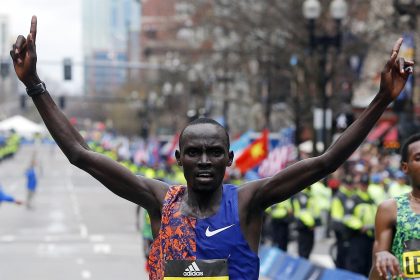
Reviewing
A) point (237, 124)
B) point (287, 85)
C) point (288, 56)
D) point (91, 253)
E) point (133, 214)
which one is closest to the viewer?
point (91, 253)

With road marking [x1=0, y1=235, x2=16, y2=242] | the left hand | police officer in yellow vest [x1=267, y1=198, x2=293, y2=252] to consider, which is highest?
the left hand

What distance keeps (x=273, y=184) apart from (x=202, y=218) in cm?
36

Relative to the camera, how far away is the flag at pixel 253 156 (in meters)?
30.1

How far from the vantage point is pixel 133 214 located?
40.2 m

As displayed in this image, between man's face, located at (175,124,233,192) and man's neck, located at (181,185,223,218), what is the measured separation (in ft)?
0.24

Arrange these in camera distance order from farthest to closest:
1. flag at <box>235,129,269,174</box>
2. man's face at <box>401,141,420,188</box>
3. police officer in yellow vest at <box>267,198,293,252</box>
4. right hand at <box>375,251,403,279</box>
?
flag at <box>235,129,269,174</box> → police officer in yellow vest at <box>267,198,293,252</box> → man's face at <box>401,141,420,188</box> → right hand at <box>375,251,403,279</box>

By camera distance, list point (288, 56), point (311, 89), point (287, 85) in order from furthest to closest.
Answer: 1. point (287, 85)
2. point (311, 89)
3. point (288, 56)

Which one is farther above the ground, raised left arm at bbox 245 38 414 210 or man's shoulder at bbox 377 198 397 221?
raised left arm at bbox 245 38 414 210

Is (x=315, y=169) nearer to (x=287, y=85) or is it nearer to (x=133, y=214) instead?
(x=133, y=214)

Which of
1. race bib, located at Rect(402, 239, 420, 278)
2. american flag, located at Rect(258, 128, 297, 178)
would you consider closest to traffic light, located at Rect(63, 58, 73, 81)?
american flag, located at Rect(258, 128, 297, 178)

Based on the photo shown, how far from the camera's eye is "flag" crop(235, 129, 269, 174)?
30078mm

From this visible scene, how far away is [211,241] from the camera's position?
17.4 feet

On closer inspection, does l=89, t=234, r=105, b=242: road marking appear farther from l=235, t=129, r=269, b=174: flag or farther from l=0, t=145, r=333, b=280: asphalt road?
l=235, t=129, r=269, b=174: flag

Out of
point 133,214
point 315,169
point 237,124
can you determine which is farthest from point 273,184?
point 237,124
